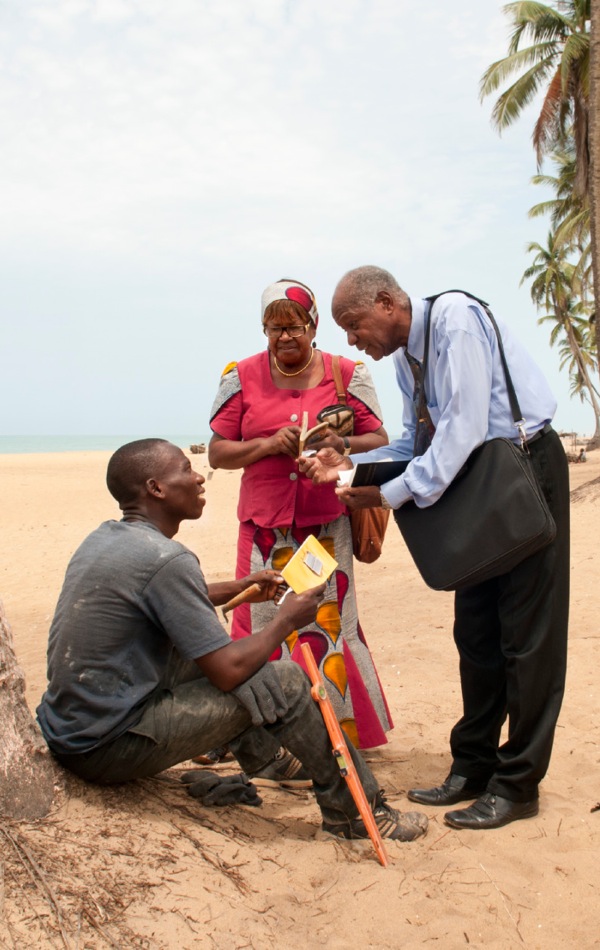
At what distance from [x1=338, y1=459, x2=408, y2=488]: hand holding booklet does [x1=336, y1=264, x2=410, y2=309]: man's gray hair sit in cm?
62

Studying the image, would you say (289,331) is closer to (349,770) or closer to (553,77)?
(349,770)

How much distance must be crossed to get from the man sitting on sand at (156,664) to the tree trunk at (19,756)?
0.09 meters

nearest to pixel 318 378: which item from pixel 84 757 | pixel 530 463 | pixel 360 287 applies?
pixel 360 287

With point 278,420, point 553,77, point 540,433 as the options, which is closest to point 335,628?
point 278,420

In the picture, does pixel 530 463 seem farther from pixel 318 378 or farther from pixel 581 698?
pixel 581 698

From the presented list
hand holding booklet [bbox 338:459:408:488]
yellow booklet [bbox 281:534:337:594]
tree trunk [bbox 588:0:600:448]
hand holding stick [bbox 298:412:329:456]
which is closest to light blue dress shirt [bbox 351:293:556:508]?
hand holding booklet [bbox 338:459:408:488]

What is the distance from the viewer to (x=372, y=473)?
3281 mm

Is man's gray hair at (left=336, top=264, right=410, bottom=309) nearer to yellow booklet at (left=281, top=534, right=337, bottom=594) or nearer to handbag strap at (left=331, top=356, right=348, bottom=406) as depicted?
handbag strap at (left=331, top=356, right=348, bottom=406)

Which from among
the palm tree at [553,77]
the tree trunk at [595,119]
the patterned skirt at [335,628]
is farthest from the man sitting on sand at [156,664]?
the palm tree at [553,77]

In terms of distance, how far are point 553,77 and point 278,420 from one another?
1954 cm

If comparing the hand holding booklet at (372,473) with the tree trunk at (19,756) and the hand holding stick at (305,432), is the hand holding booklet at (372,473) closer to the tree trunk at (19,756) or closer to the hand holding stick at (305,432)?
the hand holding stick at (305,432)

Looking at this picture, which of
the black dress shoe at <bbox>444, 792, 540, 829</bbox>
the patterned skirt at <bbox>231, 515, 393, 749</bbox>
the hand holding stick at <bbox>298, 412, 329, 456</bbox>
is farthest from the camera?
the patterned skirt at <bbox>231, 515, 393, 749</bbox>

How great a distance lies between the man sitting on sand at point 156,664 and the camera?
2.79 meters

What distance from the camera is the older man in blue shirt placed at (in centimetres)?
299
